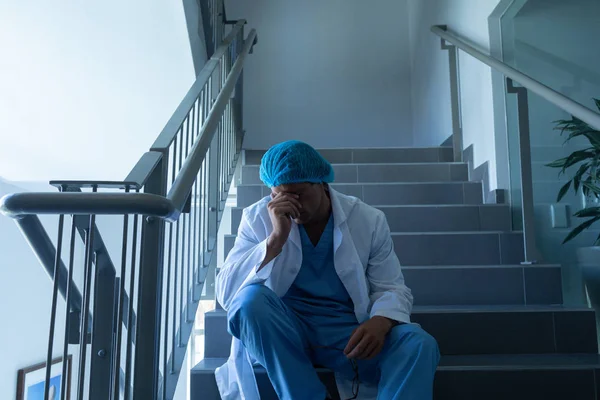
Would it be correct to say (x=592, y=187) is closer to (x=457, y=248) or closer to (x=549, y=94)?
(x=549, y=94)

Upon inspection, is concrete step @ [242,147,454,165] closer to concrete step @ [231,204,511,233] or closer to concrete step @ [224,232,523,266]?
concrete step @ [231,204,511,233]

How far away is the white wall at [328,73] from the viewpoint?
4.76m

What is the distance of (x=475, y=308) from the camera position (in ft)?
6.22

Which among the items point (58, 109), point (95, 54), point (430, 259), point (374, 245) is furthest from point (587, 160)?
point (58, 109)

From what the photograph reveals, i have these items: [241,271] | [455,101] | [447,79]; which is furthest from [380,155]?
[241,271]

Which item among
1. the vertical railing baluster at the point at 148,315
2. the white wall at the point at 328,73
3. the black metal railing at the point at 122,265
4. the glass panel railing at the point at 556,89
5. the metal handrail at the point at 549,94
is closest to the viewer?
the black metal railing at the point at 122,265

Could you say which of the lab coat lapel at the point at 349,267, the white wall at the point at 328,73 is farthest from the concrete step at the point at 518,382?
the white wall at the point at 328,73

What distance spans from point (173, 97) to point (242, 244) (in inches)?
71.4

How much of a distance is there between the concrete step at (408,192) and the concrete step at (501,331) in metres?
1.03

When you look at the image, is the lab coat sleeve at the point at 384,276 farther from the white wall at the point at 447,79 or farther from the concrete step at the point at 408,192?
the white wall at the point at 447,79

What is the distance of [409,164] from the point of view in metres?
3.15

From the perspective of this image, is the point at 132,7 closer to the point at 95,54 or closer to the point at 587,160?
the point at 95,54

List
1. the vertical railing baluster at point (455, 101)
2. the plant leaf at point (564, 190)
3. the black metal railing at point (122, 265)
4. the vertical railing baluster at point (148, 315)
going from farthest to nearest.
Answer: the vertical railing baluster at point (455, 101) < the plant leaf at point (564, 190) < the vertical railing baluster at point (148, 315) < the black metal railing at point (122, 265)

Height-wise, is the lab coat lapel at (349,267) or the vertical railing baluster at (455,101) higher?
the vertical railing baluster at (455,101)
